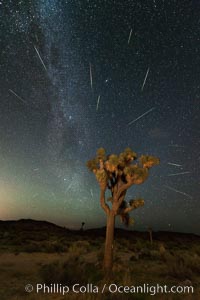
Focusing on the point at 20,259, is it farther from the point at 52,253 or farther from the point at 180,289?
the point at 180,289

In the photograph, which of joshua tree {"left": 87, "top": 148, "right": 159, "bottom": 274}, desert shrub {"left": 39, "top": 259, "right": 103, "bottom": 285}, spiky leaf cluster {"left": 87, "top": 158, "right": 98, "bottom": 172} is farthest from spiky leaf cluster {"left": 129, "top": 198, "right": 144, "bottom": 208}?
desert shrub {"left": 39, "top": 259, "right": 103, "bottom": 285}

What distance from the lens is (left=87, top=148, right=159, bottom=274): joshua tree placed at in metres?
12.3

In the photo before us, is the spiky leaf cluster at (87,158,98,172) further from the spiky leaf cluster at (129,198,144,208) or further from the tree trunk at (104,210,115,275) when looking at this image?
the spiky leaf cluster at (129,198,144,208)

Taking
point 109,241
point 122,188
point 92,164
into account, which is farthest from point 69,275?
point 92,164

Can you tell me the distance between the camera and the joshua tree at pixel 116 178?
1231cm

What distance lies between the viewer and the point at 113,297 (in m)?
7.63

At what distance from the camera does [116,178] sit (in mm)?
12977

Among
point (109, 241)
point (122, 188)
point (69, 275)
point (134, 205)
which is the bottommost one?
point (69, 275)

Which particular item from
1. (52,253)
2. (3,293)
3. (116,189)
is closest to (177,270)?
(116,189)

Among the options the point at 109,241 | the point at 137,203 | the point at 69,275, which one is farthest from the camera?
the point at 137,203

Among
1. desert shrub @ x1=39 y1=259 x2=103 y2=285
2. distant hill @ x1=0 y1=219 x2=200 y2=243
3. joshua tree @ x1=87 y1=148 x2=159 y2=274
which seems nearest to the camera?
desert shrub @ x1=39 y1=259 x2=103 y2=285

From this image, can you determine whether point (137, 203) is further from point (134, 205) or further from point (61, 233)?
point (61, 233)

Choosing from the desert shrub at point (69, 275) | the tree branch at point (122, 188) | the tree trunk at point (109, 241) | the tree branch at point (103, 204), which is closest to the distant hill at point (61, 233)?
the tree trunk at point (109, 241)

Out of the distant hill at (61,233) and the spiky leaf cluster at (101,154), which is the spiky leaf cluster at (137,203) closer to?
the spiky leaf cluster at (101,154)
